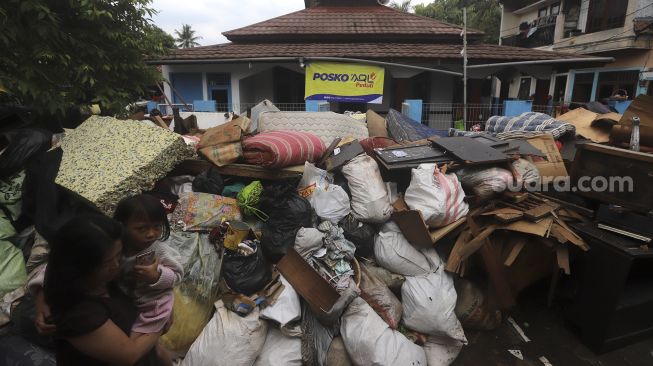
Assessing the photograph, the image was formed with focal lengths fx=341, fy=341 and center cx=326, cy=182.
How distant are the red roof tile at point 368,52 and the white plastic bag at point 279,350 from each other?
288 inches

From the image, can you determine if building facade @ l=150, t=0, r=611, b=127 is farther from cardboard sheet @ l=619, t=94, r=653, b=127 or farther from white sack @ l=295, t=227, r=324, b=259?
white sack @ l=295, t=227, r=324, b=259

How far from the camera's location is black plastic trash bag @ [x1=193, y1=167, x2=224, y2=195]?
311 cm

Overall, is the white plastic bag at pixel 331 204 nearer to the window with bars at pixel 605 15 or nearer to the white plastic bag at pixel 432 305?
the white plastic bag at pixel 432 305

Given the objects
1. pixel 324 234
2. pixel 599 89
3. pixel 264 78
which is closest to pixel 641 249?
pixel 324 234

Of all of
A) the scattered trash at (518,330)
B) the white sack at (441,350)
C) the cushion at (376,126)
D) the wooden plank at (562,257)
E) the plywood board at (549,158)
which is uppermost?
the cushion at (376,126)

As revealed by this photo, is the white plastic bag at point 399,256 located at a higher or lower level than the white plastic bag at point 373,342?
higher

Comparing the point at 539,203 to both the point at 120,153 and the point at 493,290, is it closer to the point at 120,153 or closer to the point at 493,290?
the point at 493,290

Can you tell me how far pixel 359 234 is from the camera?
289 cm

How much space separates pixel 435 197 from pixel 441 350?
3.70ft

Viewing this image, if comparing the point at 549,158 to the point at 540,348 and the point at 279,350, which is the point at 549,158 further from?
the point at 279,350

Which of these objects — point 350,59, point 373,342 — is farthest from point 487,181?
point 350,59

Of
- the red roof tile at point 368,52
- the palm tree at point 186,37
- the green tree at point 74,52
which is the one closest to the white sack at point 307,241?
the green tree at point 74,52

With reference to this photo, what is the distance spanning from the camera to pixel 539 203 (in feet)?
9.93

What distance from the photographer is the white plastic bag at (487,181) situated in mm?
2957
